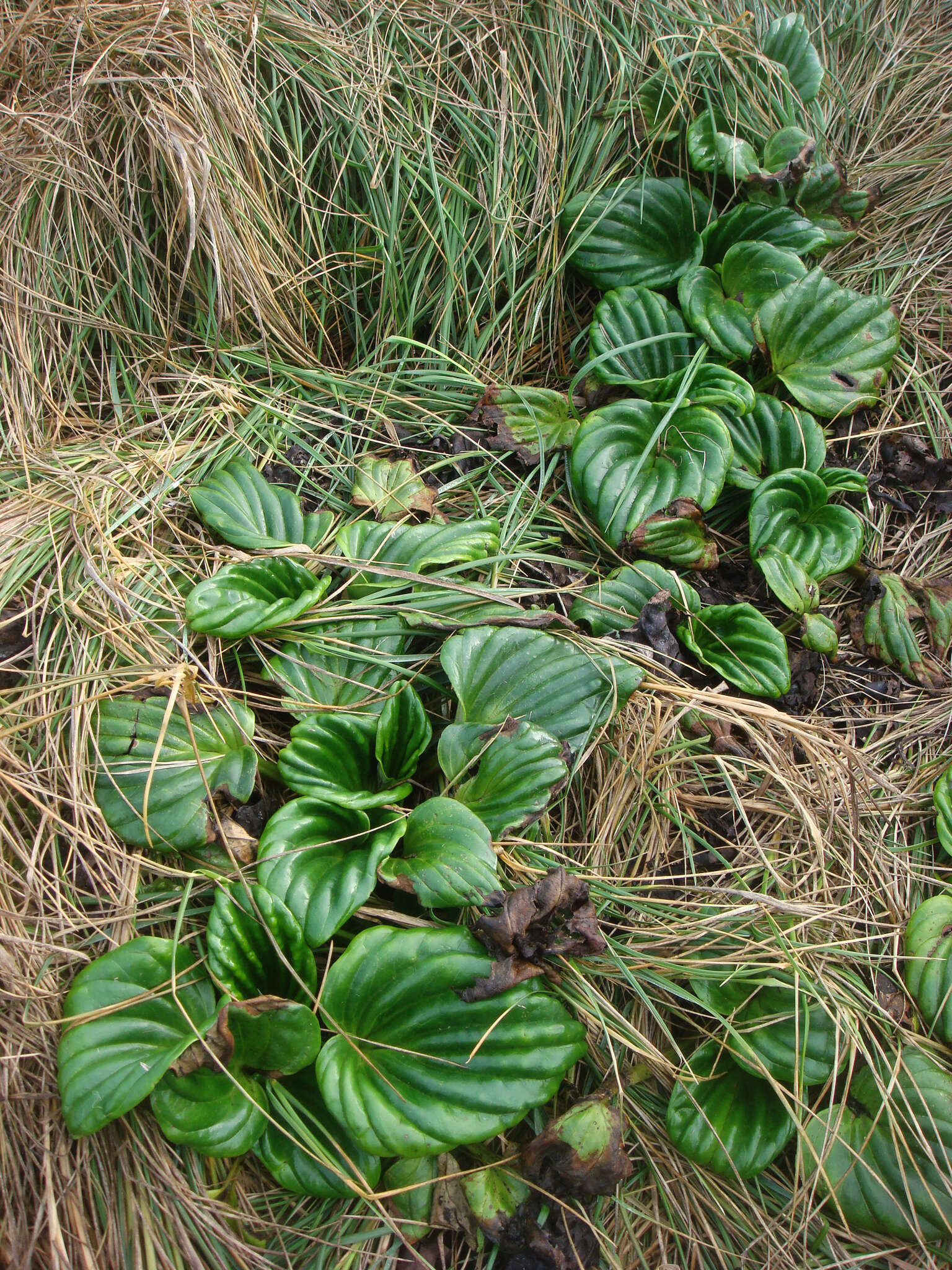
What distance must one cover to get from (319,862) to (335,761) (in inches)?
7.2

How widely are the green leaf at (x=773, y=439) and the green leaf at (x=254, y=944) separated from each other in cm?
136

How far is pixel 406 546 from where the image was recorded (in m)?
1.66

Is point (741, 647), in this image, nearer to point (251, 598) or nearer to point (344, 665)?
point (344, 665)

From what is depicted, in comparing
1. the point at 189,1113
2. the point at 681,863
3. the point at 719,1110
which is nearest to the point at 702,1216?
the point at 719,1110

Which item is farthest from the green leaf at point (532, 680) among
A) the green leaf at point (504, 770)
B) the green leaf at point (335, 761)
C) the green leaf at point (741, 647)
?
the green leaf at point (741, 647)

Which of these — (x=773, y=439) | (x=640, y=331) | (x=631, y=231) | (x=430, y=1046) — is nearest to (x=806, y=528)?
(x=773, y=439)

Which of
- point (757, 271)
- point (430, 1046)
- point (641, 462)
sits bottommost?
point (430, 1046)

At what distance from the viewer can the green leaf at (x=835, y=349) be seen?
196 cm

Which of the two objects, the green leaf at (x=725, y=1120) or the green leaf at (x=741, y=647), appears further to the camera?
the green leaf at (x=741, y=647)

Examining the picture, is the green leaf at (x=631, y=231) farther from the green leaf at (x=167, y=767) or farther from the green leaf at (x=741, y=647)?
the green leaf at (x=167, y=767)

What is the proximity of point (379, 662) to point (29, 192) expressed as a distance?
1315mm

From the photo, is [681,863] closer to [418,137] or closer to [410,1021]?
[410,1021]

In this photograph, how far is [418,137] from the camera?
1.94m

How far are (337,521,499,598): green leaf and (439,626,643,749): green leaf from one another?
8.8 inches
